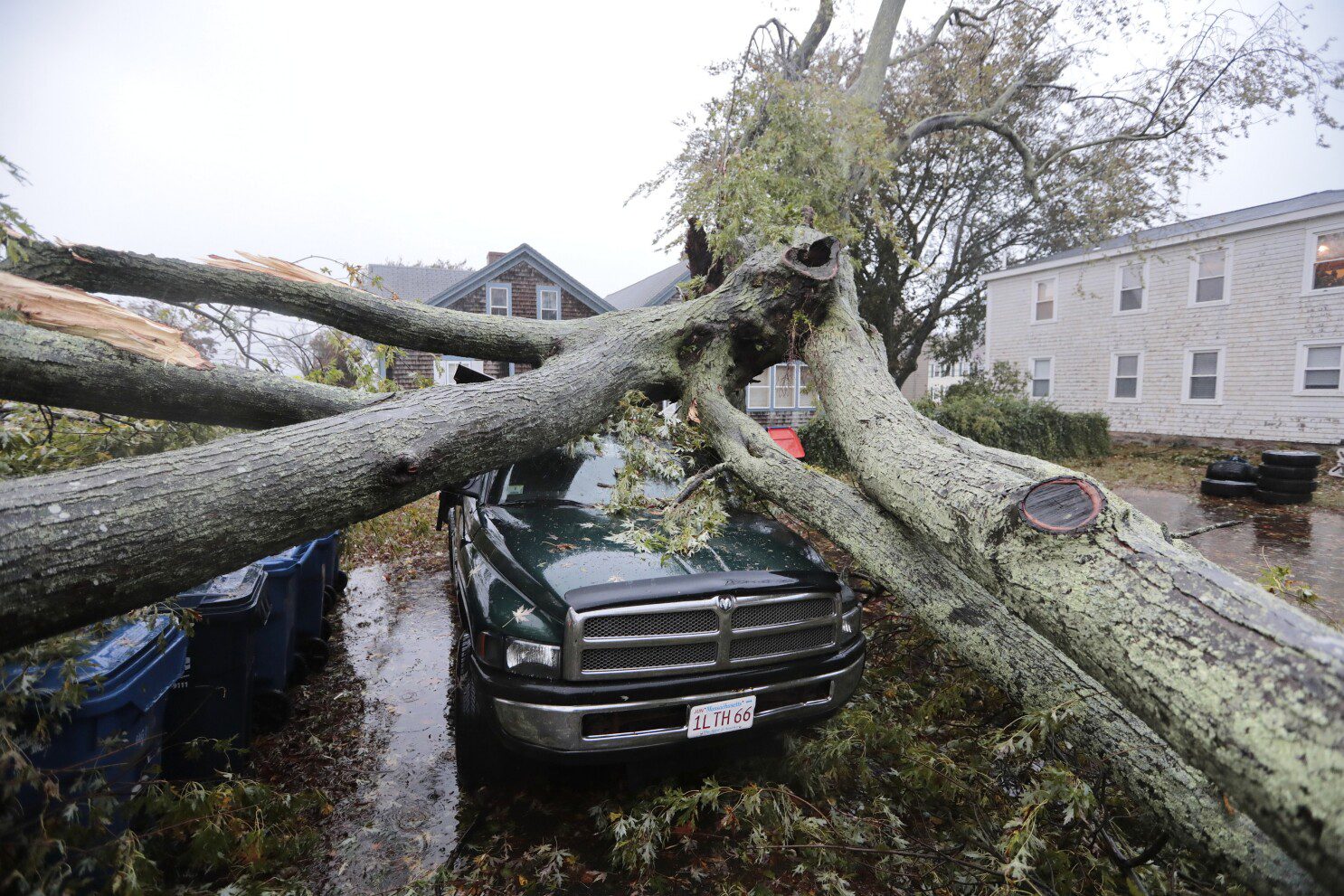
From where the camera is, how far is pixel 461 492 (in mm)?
3805

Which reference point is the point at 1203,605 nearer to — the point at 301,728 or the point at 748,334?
the point at 748,334

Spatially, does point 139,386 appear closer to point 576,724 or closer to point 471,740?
point 471,740

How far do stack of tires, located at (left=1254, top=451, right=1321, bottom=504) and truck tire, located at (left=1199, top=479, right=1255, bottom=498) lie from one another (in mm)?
227

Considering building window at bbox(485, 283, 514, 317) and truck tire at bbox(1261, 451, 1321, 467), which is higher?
building window at bbox(485, 283, 514, 317)

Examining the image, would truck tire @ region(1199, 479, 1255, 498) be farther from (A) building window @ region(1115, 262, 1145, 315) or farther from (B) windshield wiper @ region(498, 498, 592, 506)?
(B) windshield wiper @ region(498, 498, 592, 506)

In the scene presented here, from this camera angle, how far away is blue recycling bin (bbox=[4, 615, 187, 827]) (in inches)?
78.0

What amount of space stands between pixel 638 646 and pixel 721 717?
18.5 inches

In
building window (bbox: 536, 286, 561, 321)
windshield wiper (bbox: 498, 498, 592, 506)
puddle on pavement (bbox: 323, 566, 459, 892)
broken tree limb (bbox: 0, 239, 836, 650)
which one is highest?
building window (bbox: 536, 286, 561, 321)

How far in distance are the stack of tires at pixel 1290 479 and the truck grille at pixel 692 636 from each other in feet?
40.8

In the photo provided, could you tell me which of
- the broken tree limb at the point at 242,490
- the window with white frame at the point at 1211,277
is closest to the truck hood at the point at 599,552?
the broken tree limb at the point at 242,490

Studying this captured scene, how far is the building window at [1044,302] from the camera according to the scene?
2062cm

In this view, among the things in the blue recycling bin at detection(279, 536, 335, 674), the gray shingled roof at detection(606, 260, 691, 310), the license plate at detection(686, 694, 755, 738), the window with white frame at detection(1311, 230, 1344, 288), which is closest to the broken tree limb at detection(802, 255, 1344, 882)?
the license plate at detection(686, 694, 755, 738)

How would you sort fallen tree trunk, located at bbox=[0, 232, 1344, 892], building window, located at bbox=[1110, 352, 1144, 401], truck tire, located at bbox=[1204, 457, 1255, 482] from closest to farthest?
fallen tree trunk, located at bbox=[0, 232, 1344, 892], truck tire, located at bbox=[1204, 457, 1255, 482], building window, located at bbox=[1110, 352, 1144, 401]

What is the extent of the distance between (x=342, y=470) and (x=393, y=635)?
3.44 m
